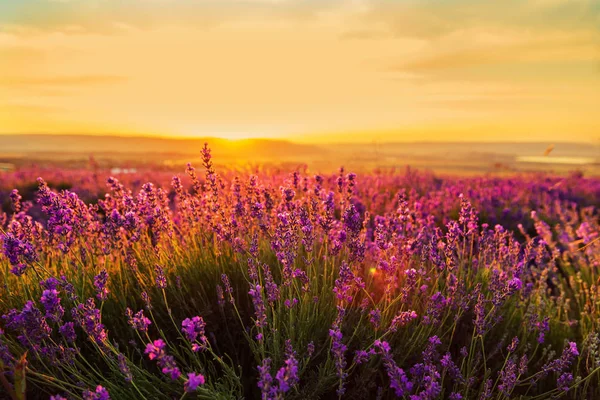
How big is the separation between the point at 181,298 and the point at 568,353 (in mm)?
2245

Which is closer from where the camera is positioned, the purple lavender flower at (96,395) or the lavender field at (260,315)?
the purple lavender flower at (96,395)

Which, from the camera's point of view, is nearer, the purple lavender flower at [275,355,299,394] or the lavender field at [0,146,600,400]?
the purple lavender flower at [275,355,299,394]

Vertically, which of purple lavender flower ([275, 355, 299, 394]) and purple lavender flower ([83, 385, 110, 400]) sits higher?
purple lavender flower ([275, 355, 299, 394])

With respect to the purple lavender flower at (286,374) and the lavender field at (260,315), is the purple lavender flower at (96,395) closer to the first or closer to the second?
the lavender field at (260,315)

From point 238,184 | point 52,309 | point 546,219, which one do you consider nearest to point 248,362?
point 52,309

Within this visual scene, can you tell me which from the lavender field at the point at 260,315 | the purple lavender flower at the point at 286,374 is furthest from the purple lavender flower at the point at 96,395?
the purple lavender flower at the point at 286,374

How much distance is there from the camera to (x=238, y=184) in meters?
3.82

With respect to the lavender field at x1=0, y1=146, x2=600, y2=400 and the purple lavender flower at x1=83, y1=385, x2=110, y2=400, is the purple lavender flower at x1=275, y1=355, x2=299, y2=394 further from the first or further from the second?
the purple lavender flower at x1=83, y1=385, x2=110, y2=400

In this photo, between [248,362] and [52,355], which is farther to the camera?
[248,362]

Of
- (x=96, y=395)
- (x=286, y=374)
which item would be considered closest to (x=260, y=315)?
(x=286, y=374)

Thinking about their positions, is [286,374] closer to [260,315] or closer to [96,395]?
[260,315]

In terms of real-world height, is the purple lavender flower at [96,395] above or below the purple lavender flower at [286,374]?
below

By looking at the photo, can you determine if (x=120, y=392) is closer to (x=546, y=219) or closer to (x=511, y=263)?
(x=511, y=263)

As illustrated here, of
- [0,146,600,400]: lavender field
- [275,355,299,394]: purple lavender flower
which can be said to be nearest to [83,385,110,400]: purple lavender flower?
[0,146,600,400]: lavender field
